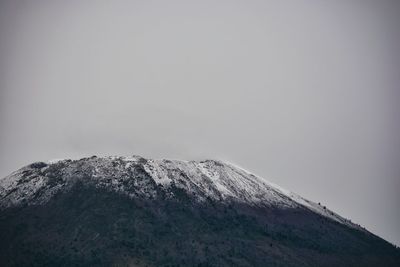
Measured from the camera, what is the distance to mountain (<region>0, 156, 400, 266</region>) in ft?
460

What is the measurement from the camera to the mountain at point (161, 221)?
140250 mm

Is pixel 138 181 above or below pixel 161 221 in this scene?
above

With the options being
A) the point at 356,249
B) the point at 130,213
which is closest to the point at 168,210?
the point at 130,213

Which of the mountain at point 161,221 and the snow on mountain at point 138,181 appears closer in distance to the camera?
the mountain at point 161,221

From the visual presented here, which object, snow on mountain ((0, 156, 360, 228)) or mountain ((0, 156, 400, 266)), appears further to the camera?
snow on mountain ((0, 156, 360, 228))

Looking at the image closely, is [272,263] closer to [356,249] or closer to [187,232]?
[187,232]

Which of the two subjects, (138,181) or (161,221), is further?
(138,181)

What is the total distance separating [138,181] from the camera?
174125 millimetres

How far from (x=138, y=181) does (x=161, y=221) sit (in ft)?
76.4

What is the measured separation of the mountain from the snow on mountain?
15.9 inches

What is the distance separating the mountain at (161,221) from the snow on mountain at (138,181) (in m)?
0.41

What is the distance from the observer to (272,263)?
143375 millimetres

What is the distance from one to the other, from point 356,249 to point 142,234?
74.0m

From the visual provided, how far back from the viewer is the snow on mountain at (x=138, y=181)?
169 meters
